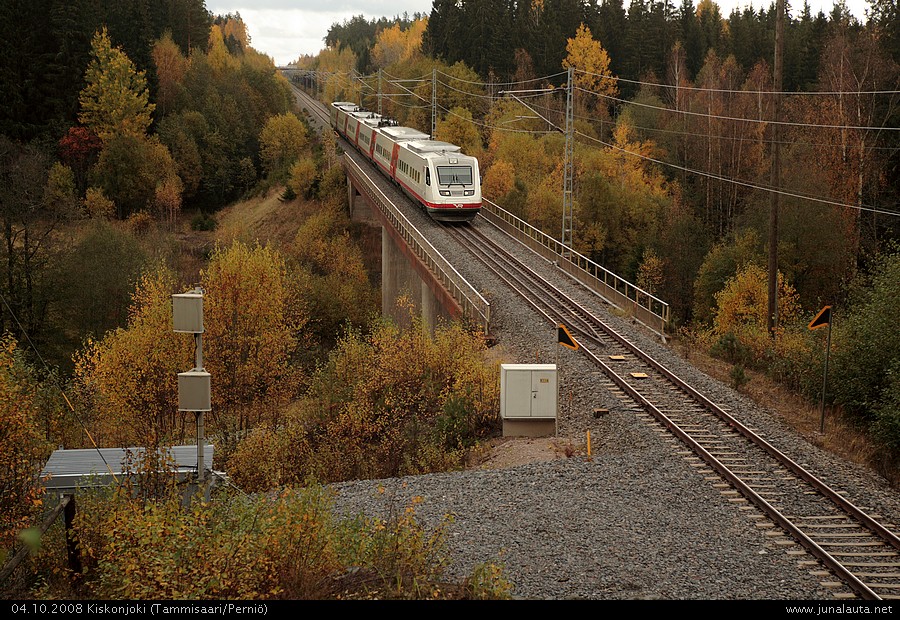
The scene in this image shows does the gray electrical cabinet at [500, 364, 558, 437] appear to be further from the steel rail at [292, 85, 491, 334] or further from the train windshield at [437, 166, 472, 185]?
the train windshield at [437, 166, 472, 185]

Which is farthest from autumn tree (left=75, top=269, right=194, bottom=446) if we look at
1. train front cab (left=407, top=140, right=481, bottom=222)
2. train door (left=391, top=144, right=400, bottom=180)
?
train door (left=391, top=144, right=400, bottom=180)

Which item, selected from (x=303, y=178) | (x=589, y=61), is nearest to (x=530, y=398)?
(x=303, y=178)

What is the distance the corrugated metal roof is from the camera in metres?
13.5

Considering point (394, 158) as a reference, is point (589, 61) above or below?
above

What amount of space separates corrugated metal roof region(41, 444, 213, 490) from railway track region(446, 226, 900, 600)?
346 inches

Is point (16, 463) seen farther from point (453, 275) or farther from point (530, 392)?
point (453, 275)

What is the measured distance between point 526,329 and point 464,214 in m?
15.4

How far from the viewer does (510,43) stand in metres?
87.7

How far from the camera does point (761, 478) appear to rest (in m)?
15.2

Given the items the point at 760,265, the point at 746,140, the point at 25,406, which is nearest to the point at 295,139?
the point at 746,140

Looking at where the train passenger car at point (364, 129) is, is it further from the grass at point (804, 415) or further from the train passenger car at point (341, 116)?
the grass at point (804, 415)

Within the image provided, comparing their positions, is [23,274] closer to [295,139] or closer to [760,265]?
[760,265]

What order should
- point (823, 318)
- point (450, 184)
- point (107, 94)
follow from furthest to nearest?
point (107, 94) → point (450, 184) → point (823, 318)

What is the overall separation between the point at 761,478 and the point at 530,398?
5446 millimetres
